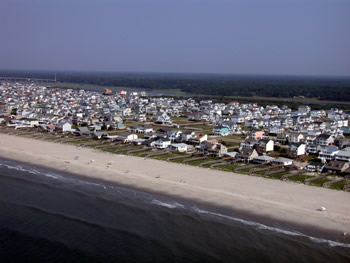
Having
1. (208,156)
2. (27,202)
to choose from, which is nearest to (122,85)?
(208,156)

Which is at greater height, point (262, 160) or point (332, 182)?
point (262, 160)

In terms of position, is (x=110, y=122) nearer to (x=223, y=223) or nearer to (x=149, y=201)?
(x=149, y=201)

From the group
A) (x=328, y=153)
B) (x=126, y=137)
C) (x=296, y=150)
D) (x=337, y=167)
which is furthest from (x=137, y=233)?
(x=126, y=137)

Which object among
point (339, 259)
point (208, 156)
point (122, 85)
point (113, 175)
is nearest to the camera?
point (339, 259)

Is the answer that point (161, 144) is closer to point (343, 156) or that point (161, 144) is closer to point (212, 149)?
point (212, 149)

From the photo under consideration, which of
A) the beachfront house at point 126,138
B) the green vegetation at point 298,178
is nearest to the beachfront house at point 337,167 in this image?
the green vegetation at point 298,178

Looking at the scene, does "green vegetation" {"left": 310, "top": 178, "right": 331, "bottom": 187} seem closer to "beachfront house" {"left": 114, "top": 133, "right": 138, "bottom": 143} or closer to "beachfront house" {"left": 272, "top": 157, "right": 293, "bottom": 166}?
"beachfront house" {"left": 272, "top": 157, "right": 293, "bottom": 166}

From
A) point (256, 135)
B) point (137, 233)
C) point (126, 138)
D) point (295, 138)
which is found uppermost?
point (295, 138)
